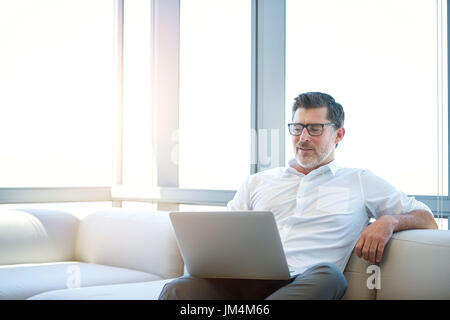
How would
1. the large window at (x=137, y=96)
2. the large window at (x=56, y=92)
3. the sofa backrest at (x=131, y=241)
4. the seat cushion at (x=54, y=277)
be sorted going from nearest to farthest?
1. the seat cushion at (x=54, y=277)
2. the sofa backrest at (x=131, y=241)
3. the large window at (x=56, y=92)
4. the large window at (x=137, y=96)

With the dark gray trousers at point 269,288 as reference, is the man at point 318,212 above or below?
above

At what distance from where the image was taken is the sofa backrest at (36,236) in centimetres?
316

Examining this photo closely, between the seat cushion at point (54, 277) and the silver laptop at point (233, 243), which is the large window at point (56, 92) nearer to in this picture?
the seat cushion at point (54, 277)

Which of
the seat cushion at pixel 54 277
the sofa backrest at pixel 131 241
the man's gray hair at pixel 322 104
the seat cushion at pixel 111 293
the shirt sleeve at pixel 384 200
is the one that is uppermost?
the man's gray hair at pixel 322 104

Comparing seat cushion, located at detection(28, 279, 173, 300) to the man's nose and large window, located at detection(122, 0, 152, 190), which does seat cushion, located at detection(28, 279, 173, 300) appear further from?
large window, located at detection(122, 0, 152, 190)

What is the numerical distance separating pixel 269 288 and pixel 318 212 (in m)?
0.50

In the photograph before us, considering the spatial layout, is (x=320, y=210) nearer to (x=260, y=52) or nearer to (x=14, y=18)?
(x=260, y=52)

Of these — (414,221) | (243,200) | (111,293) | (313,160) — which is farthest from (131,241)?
(414,221)

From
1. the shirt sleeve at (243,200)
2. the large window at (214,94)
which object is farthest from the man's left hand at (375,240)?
the large window at (214,94)

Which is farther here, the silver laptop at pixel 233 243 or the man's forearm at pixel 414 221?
the man's forearm at pixel 414 221

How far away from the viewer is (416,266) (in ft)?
6.09

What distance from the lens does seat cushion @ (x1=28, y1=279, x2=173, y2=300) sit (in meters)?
2.24

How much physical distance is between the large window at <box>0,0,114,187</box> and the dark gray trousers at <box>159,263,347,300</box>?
2703mm

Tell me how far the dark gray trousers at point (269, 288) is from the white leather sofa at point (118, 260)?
10.3 inches
